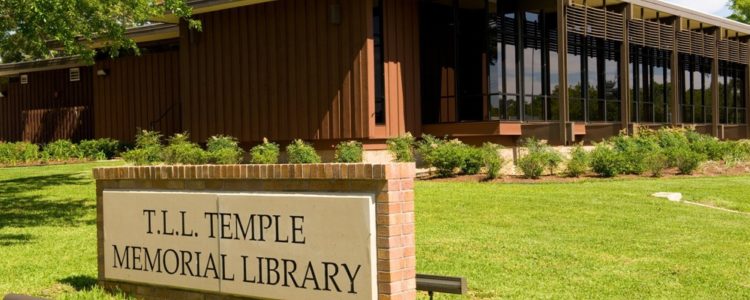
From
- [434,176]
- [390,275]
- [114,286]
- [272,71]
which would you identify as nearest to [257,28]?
[272,71]

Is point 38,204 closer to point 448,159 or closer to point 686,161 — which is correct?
point 448,159

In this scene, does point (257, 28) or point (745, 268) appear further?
point (257, 28)

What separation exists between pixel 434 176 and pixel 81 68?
18198 millimetres

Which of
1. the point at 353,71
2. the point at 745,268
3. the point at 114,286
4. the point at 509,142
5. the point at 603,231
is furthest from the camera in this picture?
the point at 509,142

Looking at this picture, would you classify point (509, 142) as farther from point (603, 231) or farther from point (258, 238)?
point (258, 238)

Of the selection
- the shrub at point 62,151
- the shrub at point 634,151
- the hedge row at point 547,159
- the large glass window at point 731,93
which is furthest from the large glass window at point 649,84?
the shrub at point 62,151

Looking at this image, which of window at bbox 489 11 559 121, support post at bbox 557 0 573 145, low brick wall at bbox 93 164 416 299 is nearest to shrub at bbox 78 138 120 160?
window at bbox 489 11 559 121

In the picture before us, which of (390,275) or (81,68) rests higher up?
(81,68)

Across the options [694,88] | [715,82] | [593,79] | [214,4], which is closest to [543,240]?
[214,4]

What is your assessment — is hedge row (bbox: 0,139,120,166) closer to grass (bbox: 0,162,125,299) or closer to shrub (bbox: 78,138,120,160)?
shrub (bbox: 78,138,120,160)

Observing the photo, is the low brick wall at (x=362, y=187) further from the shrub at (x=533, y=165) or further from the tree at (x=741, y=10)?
the tree at (x=741, y=10)

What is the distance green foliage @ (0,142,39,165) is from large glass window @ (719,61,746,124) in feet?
85.1

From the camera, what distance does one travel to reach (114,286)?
7938 millimetres

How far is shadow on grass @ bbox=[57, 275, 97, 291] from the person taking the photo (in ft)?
27.0
